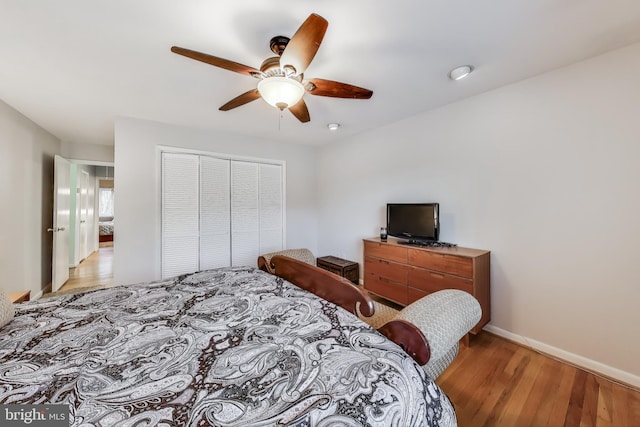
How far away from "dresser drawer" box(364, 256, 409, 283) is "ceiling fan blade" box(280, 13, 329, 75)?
2260 millimetres

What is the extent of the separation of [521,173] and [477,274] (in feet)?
3.35

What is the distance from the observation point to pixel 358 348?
3.13 ft

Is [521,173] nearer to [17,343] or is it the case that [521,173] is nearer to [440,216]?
[440,216]

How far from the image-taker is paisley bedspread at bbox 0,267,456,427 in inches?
27.1

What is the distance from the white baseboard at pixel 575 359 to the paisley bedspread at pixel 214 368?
6.49 ft

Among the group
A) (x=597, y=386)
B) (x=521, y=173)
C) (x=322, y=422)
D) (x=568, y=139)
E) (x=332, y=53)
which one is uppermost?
(x=332, y=53)

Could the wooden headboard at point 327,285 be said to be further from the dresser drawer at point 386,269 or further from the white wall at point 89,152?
the white wall at point 89,152

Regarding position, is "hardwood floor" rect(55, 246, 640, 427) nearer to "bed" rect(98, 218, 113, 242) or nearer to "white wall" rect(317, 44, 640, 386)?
"white wall" rect(317, 44, 640, 386)

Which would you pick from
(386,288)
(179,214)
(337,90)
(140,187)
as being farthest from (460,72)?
(140,187)

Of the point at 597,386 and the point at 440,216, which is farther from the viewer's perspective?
the point at 440,216

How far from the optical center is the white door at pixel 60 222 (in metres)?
3.42

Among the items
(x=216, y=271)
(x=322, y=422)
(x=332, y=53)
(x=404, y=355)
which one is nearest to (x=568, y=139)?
(x=332, y=53)

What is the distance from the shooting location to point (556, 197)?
2.05 m

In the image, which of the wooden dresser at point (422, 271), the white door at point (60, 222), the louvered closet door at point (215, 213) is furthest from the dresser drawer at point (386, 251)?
the white door at point (60, 222)
